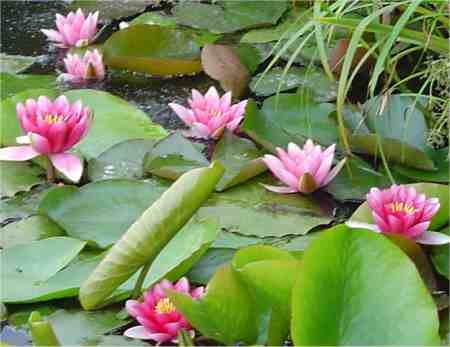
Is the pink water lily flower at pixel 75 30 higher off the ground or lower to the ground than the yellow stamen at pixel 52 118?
lower

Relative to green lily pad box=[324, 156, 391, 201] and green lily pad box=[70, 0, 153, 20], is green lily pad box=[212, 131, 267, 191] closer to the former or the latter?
green lily pad box=[324, 156, 391, 201]

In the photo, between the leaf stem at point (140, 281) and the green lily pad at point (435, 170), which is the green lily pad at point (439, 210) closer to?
the green lily pad at point (435, 170)

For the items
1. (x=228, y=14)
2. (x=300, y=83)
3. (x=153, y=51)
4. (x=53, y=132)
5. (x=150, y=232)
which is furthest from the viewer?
(x=228, y=14)

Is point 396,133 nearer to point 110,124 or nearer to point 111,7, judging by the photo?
point 110,124

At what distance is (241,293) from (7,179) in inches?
24.0

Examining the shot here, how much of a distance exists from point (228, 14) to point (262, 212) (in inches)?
37.2

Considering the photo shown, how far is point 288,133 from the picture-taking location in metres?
1.62

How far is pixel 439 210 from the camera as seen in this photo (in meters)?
1.31

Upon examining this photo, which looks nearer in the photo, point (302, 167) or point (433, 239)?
point (433, 239)

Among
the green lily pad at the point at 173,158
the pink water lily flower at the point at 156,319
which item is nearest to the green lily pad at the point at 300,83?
the green lily pad at the point at 173,158

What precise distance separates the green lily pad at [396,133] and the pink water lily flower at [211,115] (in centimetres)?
22

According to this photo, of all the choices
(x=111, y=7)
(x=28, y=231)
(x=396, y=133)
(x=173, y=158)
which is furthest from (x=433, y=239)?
(x=111, y=7)

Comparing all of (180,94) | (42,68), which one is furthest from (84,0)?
(180,94)

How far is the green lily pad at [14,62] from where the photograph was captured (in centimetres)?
199
